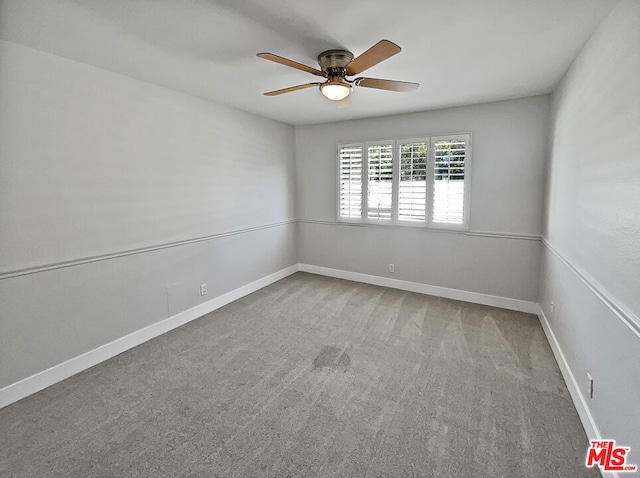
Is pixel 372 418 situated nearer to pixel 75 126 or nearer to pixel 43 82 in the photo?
pixel 75 126

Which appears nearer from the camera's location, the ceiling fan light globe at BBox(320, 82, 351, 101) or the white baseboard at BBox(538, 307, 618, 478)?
the white baseboard at BBox(538, 307, 618, 478)

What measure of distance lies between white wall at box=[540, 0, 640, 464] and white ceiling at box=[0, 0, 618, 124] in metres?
0.36

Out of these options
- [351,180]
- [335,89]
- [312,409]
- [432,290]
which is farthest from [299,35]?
[432,290]

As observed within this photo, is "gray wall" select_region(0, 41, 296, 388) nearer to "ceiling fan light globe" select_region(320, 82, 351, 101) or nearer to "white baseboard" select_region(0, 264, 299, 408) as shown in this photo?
"white baseboard" select_region(0, 264, 299, 408)

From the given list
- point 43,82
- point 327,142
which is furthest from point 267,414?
point 327,142

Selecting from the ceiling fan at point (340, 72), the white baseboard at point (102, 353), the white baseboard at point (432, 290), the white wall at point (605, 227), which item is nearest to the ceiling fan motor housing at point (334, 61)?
the ceiling fan at point (340, 72)

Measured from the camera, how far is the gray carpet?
1688 mm

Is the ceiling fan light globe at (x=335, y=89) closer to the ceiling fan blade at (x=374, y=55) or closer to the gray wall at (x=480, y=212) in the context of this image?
the ceiling fan blade at (x=374, y=55)

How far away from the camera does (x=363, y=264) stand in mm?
4809

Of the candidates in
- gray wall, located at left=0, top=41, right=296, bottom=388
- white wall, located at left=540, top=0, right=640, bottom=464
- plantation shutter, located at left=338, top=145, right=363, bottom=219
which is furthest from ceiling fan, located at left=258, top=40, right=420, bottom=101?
plantation shutter, located at left=338, top=145, right=363, bottom=219

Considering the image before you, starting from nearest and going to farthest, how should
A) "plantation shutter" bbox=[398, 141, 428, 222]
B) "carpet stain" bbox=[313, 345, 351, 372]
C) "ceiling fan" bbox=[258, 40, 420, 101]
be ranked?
"ceiling fan" bbox=[258, 40, 420, 101]
"carpet stain" bbox=[313, 345, 351, 372]
"plantation shutter" bbox=[398, 141, 428, 222]

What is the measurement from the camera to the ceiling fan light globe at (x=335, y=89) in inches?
91.8

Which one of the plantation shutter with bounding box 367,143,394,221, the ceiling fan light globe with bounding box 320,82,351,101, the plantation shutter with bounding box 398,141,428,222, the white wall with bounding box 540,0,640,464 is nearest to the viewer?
the white wall with bounding box 540,0,640,464

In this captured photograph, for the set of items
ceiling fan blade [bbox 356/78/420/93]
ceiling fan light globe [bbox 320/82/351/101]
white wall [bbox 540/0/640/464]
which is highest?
ceiling fan blade [bbox 356/78/420/93]
